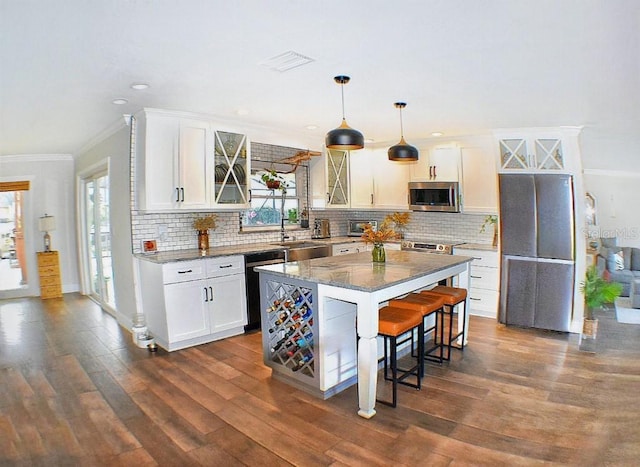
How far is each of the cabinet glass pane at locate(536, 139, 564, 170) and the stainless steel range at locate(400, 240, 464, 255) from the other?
1.47 meters

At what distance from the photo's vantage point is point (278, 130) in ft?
16.8

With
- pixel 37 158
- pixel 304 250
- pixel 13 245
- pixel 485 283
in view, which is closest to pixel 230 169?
pixel 304 250

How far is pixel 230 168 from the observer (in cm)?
470

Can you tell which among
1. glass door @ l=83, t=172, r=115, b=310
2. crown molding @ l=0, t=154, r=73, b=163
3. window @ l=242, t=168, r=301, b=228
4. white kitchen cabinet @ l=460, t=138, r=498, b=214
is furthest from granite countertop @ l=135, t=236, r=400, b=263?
crown molding @ l=0, t=154, r=73, b=163

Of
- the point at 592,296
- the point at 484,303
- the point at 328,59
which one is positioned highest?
the point at 328,59

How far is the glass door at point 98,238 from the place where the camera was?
5.76 metres

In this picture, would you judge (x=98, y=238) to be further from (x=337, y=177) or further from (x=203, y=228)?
(x=337, y=177)

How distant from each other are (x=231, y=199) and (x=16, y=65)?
94.6 inches

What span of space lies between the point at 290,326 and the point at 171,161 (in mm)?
2292

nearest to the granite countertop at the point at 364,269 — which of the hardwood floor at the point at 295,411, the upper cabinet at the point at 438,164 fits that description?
the hardwood floor at the point at 295,411

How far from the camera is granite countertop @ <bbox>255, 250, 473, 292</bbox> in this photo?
2.80 metres

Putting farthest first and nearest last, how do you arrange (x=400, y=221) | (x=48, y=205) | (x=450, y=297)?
(x=48, y=205) < (x=400, y=221) < (x=450, y=297)

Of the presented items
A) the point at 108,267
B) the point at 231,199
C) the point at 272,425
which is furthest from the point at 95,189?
the point at 272,425

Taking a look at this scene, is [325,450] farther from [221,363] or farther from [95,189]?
[95,189]
